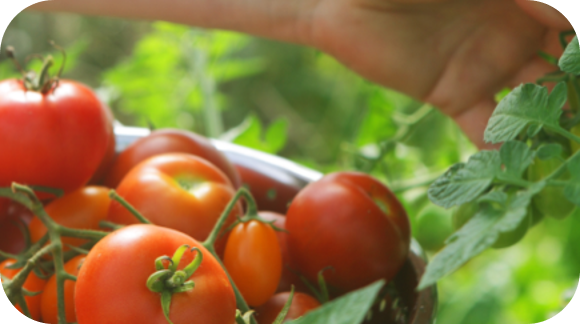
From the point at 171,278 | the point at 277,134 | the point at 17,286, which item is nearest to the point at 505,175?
the point at 171,278

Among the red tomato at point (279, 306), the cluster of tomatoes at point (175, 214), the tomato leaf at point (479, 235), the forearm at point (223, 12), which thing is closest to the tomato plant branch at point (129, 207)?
the cluster of tomatoes at point (175, 214)

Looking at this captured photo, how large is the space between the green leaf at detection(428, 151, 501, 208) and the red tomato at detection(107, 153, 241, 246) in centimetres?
20

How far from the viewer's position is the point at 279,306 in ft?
1.29

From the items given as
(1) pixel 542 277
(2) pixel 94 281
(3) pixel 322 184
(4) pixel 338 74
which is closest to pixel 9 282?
(2) pixel 94 281

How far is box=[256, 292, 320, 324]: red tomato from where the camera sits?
1.27ft

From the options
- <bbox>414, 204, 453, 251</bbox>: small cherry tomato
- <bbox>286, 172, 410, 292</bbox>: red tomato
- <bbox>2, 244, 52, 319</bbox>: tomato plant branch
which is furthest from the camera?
<bbox>414, 204, 453, 251</bbox>: small cherry tomato

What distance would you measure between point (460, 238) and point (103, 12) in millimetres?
511

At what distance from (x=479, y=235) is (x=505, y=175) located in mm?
48

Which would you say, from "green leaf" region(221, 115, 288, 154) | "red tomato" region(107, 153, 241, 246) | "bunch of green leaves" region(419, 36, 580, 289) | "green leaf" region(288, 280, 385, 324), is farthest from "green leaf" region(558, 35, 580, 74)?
"green leaf" region(221, 115, 288, 154)

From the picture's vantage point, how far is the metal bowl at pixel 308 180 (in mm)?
374

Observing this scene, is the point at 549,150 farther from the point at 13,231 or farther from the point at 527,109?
the point at 13,231

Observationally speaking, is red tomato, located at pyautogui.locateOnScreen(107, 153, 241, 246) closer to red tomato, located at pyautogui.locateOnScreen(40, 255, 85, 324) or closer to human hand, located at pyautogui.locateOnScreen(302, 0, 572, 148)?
red tomato, located at pyautogui.locateOnScreen(40, 255, 85, 324)

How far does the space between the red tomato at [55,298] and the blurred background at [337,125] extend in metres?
0.21

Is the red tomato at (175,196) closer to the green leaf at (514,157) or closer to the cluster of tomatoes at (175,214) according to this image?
the cluster of tomatoes at (175,214)
